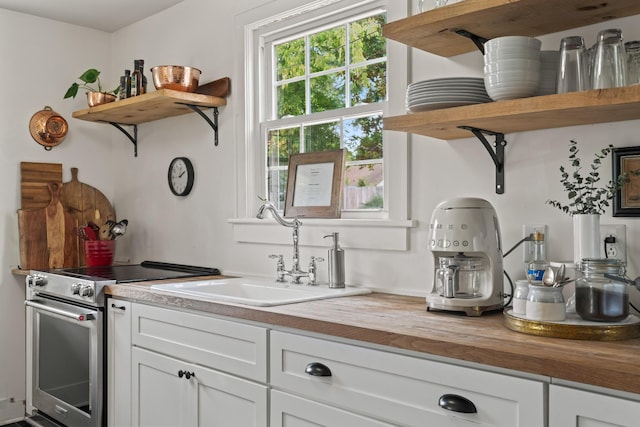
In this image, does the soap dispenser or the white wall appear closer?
the white wall

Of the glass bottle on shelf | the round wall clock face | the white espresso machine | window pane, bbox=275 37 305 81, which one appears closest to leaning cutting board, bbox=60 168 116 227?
the round wall clock face

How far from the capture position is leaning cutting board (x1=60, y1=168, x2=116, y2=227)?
12.1 feet

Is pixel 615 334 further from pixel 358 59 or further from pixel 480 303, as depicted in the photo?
pixel 358 59

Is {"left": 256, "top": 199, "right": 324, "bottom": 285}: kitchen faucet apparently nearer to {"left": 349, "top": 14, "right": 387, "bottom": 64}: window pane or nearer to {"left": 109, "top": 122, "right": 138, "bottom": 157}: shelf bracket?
{"left": 349, "top": 14, "right": 387, "bottom": 64}: window pane

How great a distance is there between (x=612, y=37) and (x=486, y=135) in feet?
1.74

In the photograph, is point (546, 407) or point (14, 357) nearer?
point (546, 407)

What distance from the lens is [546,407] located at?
1.28 metres

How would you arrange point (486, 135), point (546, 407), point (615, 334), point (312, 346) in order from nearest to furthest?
point (546, 407) → point (615, 334) → point (312, 346) → point (486, 135)

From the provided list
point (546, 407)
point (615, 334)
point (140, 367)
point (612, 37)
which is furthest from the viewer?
point (140, 367)

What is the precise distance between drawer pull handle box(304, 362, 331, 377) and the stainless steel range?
4.24ft

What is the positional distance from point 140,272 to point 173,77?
3.35ft

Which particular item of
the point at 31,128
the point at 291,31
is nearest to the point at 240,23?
the point at 291,31

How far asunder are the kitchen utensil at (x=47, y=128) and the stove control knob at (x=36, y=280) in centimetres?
88

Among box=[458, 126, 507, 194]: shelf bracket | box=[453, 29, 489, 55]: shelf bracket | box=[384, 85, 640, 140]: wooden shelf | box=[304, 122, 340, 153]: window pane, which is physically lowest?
box=[458, 126, 507, 194]: shelf bracket
